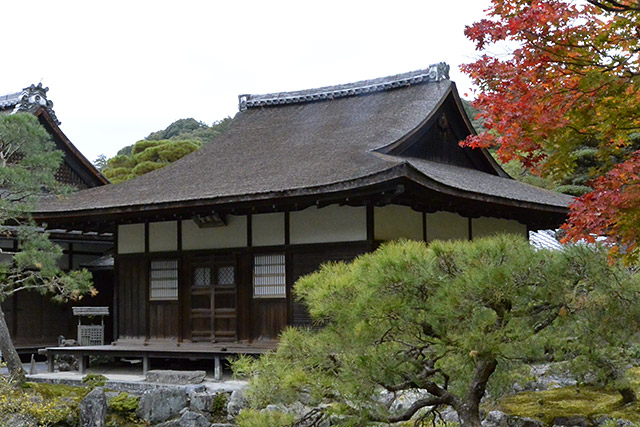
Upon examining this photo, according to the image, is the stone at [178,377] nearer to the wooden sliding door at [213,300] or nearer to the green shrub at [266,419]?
the wooden sliding door at [213,300]

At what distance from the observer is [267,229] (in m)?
13.1

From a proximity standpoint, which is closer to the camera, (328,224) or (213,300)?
(328,224)

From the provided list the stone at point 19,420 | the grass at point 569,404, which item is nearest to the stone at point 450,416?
the grass at point 569,404

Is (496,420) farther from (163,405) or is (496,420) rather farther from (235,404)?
(163,405)

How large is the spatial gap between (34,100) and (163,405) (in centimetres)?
1128

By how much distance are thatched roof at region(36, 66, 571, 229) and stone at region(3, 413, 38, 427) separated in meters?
3.78

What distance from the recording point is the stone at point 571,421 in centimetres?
858

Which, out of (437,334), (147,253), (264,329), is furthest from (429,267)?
(147,253)

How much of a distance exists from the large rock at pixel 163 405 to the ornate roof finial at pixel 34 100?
10690mm

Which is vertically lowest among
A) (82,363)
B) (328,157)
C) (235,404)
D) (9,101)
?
(235,404)

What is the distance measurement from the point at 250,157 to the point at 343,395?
9.01 metres

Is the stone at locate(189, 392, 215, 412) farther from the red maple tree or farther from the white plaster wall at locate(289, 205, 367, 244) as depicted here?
the red maple tree

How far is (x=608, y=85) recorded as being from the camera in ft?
19.6

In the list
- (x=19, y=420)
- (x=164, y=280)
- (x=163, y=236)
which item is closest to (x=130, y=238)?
(x=163, y=236)
